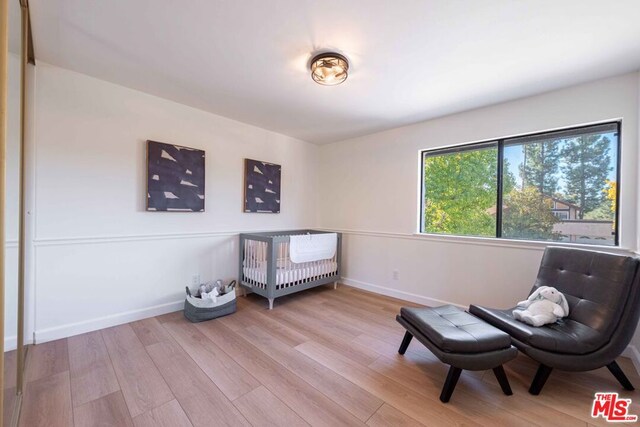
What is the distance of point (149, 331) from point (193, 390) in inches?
40.5

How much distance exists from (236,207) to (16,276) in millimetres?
1915

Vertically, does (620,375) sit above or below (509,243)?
below

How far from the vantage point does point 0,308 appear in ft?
2.52

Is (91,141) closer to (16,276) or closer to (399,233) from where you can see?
(16,276)

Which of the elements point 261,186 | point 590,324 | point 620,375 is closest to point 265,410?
point 590,324

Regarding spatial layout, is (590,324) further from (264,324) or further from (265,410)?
(264,324)

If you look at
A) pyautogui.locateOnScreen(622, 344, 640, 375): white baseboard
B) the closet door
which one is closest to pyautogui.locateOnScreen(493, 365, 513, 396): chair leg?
pyautogui.locateOnScreen(622, 344, 640, 375): white baseboard

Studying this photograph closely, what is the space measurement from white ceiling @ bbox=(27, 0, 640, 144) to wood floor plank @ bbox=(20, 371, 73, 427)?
227cm

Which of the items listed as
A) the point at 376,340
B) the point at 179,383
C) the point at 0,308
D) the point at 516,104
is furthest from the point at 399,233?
the point at 0,308

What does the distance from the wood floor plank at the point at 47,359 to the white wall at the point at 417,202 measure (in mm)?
3072

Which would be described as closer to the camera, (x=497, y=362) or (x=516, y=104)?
(x=497, y=362)

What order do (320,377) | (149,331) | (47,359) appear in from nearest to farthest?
(320,377) → (47,359) → (149,331)

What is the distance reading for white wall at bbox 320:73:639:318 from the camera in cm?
213

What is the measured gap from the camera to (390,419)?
1.40 meters
